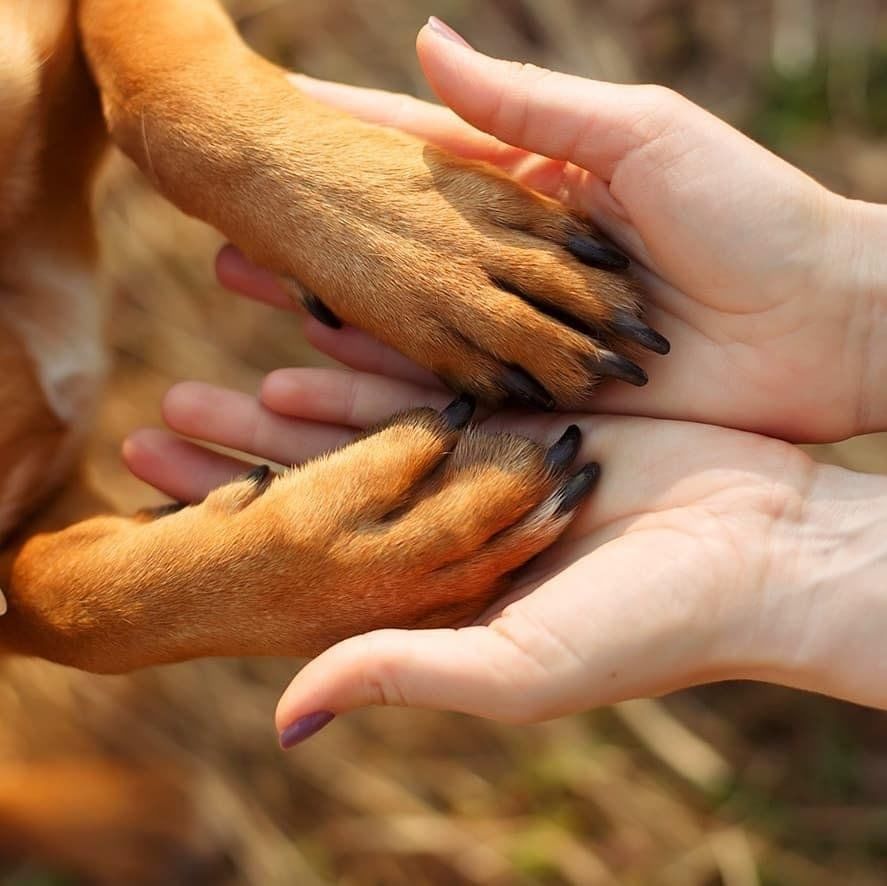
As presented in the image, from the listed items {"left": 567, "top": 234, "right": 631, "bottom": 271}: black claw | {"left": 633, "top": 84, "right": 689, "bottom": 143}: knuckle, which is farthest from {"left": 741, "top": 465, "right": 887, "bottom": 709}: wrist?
{"left": 633, "top": 84, "right": 689, "bottom": 143}: knuckle

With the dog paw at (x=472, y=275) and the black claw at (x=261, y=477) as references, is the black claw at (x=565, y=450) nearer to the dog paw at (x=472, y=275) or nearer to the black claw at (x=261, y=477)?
the dog paw at (x=472, y=275)

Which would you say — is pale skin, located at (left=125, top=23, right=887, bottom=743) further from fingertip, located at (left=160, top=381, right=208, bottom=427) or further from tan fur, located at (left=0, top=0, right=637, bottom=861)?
fingertip, located at (left=160, top=381, right=208, bottom=427)

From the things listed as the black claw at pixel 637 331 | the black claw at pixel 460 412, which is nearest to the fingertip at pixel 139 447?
the black claw at pixel 460 412

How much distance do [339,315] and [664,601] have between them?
0.62 meters

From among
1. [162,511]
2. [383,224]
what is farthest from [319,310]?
[162,511]

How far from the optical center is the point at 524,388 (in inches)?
59.1

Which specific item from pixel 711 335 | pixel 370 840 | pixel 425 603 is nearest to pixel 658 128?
pixel 711 335

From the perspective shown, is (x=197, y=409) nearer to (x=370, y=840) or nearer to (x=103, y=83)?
(x=103, y=83)

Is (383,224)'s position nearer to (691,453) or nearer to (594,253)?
(594,253)

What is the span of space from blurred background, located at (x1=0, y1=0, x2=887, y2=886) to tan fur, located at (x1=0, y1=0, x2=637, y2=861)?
1.12 m

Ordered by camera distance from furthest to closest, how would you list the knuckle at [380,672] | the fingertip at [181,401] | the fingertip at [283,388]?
1. the fingertip at [181,401]
2. the fingertip at [283,388]
3. the knuckle at [380,672]

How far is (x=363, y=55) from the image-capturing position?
3080 millimetres

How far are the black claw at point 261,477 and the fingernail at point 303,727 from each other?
343mm

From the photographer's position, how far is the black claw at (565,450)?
1.50 m
